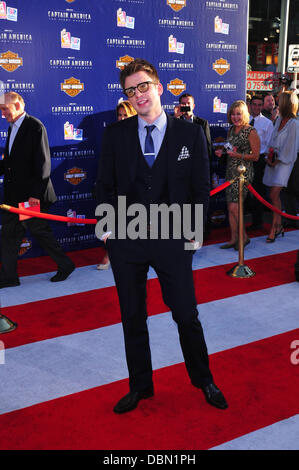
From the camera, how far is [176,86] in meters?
7.34

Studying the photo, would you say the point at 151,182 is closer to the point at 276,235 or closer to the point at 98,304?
the point at 98,304

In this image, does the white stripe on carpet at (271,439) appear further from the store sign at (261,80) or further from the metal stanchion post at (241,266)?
the store sign at (261,80)

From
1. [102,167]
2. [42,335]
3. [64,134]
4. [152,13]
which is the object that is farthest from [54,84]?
[102,167]

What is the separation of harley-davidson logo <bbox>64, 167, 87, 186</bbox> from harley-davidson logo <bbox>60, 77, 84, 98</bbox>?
96 centimetres

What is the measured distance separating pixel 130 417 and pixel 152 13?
5674 mm

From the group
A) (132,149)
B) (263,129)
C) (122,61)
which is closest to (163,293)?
(132,149)

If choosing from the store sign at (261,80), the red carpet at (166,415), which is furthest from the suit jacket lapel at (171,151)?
the store sign at (261,80)

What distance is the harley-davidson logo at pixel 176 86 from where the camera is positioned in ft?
23.9

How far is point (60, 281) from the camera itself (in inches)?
225

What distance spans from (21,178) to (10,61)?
1643 mm

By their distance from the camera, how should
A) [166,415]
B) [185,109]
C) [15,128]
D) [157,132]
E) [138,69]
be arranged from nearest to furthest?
[138,69] < [157,132] < [166,415] < [15,128] < [185,109]

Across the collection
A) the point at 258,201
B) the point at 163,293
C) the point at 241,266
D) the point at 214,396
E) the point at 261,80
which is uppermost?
the point at 261,80

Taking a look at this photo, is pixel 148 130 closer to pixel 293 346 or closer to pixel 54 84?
pixel 293 346

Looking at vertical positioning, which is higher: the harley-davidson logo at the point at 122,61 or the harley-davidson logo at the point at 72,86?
the harley-davidson logo at the point at 122,61
